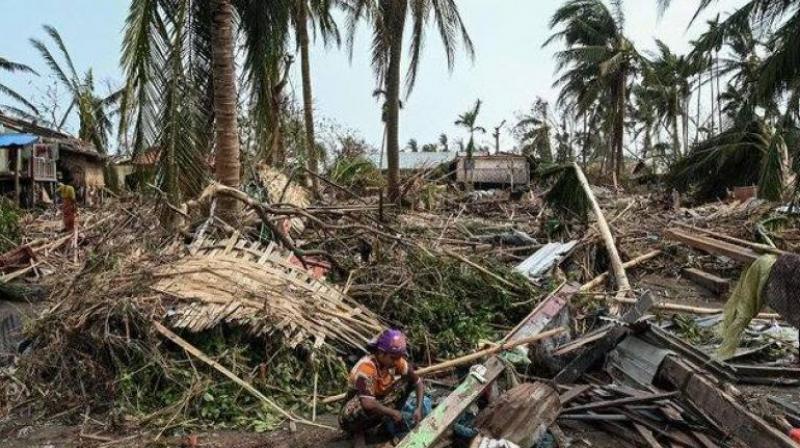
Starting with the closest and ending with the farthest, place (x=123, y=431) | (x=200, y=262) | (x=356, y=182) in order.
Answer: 1. (x=123, y=431)
2. (x=200, y=262)
3. (x=356, y=182)

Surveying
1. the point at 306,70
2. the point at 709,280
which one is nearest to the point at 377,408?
the point at 709,280

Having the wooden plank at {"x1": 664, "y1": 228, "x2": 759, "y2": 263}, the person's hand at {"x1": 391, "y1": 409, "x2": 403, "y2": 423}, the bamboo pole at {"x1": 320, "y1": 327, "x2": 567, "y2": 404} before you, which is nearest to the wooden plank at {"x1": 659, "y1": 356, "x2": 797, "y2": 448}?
the wooden plank at {"x1": 664, "y1": 228, "x2": 759, "y2": 263}

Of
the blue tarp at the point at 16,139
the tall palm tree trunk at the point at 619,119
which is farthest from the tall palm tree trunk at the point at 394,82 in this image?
the tall palm tree trunk at the point at 619,119

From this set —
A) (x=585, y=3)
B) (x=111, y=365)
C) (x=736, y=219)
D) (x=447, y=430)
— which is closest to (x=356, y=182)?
(x=736, y=219)

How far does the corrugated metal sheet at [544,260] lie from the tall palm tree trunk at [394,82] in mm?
5002

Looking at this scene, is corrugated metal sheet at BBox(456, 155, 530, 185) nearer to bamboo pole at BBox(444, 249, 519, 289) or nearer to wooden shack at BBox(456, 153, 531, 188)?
wooden shack at BBox(456, 153, 531, 188)

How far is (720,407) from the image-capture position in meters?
4.36

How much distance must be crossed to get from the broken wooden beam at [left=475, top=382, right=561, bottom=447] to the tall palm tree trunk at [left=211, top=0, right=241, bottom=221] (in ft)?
15.6

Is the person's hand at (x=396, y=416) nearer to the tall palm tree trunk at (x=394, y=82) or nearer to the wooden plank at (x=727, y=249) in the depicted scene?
the wooden plank at (x=727, y=249)

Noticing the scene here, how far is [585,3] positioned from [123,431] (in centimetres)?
2830

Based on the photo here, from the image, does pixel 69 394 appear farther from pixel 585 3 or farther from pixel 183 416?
pixel 585 3

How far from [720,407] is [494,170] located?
24.4 metres

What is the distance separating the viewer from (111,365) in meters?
6.04

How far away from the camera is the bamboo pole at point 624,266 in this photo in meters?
8.51
